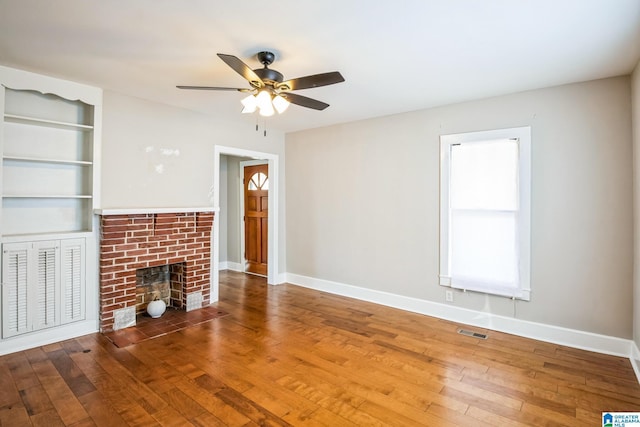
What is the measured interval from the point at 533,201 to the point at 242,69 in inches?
121

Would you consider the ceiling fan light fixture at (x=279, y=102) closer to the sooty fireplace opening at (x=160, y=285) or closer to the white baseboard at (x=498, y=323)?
the sooty fireplace opening at (x=160, y=285)

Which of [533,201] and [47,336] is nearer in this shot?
[47,336]

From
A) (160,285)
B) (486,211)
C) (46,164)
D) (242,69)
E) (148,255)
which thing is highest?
(242,69)

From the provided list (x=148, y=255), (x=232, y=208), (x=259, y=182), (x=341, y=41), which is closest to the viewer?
(x=341, y=41)

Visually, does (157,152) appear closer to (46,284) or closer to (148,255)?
(148,255)

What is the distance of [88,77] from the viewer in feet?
10.7

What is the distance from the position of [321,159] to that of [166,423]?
3.94 meters

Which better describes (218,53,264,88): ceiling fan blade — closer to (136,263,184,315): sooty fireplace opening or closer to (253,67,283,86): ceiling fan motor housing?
(253,67,283,86): ceiling fan motor housing

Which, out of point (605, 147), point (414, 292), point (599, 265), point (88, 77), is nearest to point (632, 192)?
point (605, 147)

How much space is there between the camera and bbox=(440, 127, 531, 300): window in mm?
3557

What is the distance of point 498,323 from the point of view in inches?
147

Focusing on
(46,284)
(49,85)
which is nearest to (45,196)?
(46,284)

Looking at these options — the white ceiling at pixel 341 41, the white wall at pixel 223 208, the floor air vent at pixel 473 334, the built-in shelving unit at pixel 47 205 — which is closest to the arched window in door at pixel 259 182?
the white wall at pixel 223 208

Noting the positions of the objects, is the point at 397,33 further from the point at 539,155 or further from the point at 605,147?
the point at 605,147
